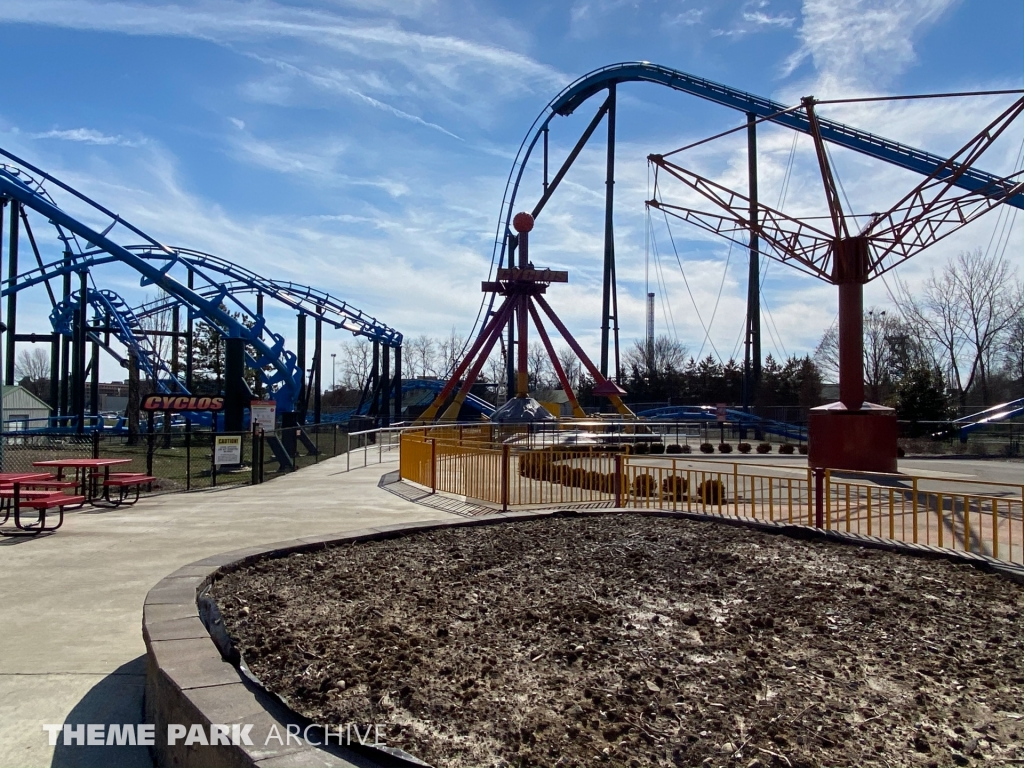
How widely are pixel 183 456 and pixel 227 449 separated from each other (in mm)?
10964

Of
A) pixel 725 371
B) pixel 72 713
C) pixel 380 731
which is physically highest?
pixel 725 371

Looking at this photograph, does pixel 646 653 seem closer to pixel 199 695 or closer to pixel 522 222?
pixel 199 695

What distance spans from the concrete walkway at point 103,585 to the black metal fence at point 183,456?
5.77ft

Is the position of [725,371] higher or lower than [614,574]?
higher

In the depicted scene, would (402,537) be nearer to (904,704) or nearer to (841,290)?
(904,704)

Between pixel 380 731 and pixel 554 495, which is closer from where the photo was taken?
pixel 380 731

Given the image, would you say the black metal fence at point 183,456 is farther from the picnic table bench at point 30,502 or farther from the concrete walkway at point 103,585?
the picnic table bench at point 30,502

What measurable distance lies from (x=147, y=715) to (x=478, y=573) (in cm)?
298

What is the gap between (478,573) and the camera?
663 cm

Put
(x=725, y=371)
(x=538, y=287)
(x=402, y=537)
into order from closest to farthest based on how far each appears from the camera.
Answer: (x=402, y=537) < (x=538, y=287) < (x=725, y=371)

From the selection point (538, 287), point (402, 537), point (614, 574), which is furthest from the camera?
point (538, 287)

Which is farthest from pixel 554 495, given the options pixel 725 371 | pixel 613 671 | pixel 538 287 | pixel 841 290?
pixel 725 371

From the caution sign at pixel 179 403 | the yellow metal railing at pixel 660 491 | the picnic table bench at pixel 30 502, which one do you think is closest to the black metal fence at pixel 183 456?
the caution sign at pixel 179 403

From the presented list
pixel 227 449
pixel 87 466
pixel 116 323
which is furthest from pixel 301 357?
pixel 87 466
